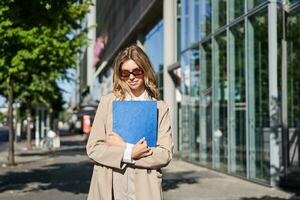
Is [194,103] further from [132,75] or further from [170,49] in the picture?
[132,75]

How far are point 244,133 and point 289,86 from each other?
4.93 feet

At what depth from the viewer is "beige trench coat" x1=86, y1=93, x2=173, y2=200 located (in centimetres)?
309

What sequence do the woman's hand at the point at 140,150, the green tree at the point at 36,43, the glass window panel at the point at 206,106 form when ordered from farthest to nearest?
the glass window panel at the point at 206,106 < the green tree at the point at 36,43 < the woman's hand at the point at 140,150

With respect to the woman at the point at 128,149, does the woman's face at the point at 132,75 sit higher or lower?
higher

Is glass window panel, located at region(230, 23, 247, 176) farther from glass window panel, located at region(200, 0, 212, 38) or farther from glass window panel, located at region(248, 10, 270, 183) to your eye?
glass window panel, located at region(200, 0, 212, 38)

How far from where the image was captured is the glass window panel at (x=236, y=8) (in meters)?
14.8

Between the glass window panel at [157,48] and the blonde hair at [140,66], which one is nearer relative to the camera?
the blonde hair at [140,66]

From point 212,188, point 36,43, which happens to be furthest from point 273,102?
point 36,43

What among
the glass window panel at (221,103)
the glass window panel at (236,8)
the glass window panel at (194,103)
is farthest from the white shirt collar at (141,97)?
the glass window panel at (194,103)

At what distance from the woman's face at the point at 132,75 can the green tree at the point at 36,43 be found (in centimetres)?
757

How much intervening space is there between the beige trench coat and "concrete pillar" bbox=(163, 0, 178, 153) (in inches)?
846

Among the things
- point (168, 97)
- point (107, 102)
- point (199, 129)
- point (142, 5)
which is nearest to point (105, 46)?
point (142, 5)

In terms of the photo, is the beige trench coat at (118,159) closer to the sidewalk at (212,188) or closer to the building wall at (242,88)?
the sidewalk at (212,188)

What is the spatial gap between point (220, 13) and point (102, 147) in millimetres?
14216
